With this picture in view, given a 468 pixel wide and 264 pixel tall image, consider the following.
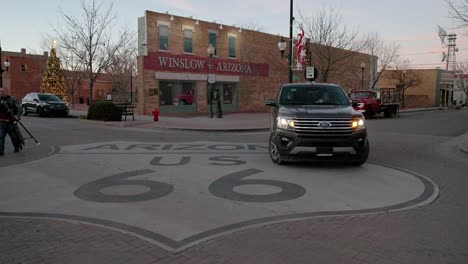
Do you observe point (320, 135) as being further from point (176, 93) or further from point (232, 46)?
point (232, 46)

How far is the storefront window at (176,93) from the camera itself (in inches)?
1108

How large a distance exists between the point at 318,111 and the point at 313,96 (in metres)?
1.27

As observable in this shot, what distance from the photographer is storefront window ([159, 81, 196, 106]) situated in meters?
28.1

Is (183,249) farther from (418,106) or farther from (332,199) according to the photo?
(418,106)

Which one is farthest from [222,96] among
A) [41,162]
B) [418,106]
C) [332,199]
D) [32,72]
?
[32,72]

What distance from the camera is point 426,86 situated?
5853 centimetres

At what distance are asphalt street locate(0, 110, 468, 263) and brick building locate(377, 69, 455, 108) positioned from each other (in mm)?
49357

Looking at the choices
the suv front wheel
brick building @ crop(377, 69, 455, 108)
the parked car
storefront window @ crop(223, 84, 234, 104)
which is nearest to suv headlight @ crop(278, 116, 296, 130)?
the suv front wheel

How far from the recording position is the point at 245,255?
405 centimetres

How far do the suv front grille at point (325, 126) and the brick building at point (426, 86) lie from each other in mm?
50553

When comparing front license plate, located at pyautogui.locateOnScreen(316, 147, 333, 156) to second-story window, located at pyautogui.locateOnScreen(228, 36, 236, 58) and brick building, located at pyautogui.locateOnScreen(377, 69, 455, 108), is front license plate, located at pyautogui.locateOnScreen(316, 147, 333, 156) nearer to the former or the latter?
second-story window, located at pyautogui.locateOnScreen(228, 36, 236, 58)

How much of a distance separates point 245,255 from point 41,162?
704 centimetres

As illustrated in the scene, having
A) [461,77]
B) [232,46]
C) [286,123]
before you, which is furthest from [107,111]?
[461,77]

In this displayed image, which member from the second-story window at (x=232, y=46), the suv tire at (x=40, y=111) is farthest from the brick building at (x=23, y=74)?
the second-story window at (x=232, y=46)
